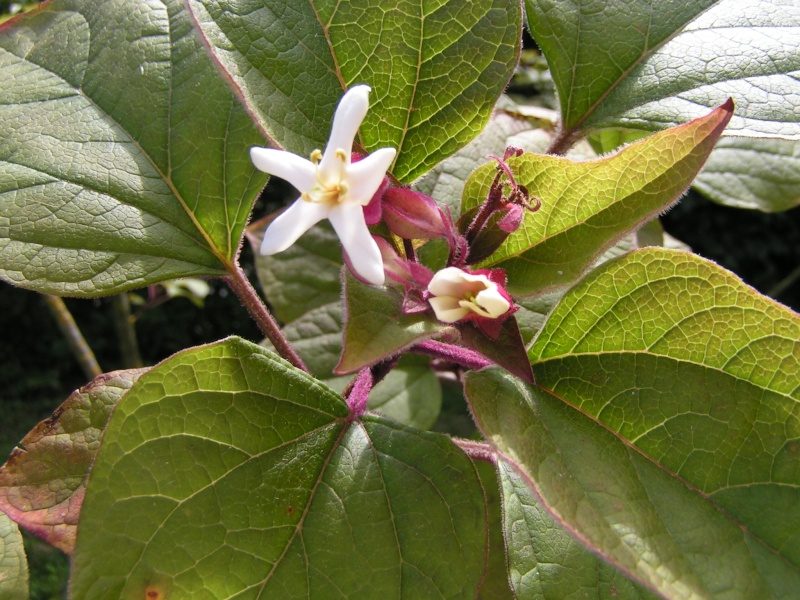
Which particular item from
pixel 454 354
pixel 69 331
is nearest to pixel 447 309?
pixel 454 354

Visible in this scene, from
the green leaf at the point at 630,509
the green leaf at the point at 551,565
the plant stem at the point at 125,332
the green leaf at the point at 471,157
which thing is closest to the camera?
the green leaf at the point at 630,509

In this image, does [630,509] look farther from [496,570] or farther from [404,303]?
[496,570]

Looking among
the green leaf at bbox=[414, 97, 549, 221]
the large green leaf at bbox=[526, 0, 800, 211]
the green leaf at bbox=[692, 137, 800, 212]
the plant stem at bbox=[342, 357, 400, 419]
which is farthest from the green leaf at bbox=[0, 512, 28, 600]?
the green leaf at bbox=[692, 137, 800, 212]

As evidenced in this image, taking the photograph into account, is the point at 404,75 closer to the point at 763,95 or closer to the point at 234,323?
the point at 763,95

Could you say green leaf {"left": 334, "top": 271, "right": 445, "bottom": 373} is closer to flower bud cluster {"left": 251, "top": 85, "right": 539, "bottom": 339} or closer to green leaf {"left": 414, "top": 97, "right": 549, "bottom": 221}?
flower bud cluster {"left": 251, "top": 85, "right": 539, "bottom": 339}

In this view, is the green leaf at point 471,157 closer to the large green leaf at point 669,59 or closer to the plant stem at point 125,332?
the large green leaf at point 669,59

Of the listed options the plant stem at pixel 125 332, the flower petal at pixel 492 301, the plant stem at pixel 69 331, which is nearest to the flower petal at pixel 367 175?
the flower petal at pixel 492 301

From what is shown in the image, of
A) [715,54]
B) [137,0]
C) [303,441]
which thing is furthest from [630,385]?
[137,0]
